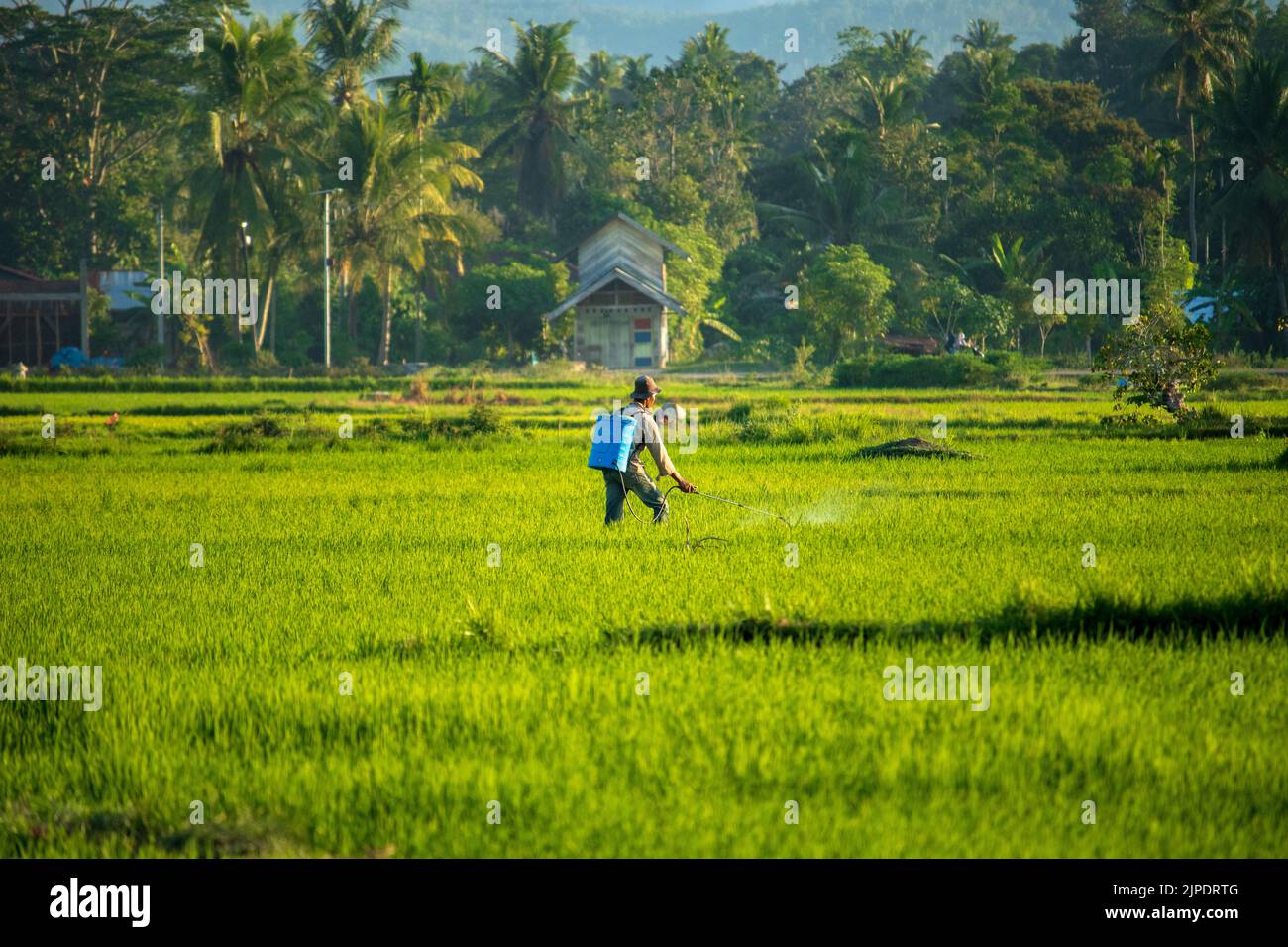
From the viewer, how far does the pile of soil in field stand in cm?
1753

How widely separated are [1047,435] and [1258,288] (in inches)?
904

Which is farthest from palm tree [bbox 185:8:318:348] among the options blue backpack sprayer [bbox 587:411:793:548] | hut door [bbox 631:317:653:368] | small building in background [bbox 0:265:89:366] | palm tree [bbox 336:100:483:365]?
blue backpack sprayer [bbox 587:411:793:548]

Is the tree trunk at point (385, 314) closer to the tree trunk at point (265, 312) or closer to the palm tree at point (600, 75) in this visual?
the tree trunk at point (265, 312)

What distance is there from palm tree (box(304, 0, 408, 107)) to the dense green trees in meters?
0.10

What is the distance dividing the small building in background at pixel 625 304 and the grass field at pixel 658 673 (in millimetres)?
29839

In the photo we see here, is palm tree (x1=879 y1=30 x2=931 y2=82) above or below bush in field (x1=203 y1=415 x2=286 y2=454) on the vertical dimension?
above

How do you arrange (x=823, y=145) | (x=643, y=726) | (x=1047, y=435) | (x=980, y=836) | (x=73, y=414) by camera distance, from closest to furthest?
(x=980, y=836)
(x=643, y=726)
(x=1047, y=435)
(x=73, y=414)
(x=823, y=145)

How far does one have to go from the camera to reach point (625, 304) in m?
44.2

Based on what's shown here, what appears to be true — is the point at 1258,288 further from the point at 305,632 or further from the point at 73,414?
the point at 305,632

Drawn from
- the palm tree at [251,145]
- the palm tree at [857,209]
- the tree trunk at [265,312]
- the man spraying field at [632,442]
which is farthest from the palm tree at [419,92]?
the man spraying field at [632,442]

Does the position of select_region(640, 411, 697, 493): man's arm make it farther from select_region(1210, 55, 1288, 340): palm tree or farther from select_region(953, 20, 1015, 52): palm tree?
select_region(953, 20, 1015, 52): palm tree

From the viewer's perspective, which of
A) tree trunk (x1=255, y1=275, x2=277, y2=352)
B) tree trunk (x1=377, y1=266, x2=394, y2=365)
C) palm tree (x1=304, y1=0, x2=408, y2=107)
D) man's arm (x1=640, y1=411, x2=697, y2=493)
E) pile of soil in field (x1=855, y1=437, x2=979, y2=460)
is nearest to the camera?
man's arm (x1=640, y1=411, x2=697, y2=493)

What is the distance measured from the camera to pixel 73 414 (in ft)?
84.9
